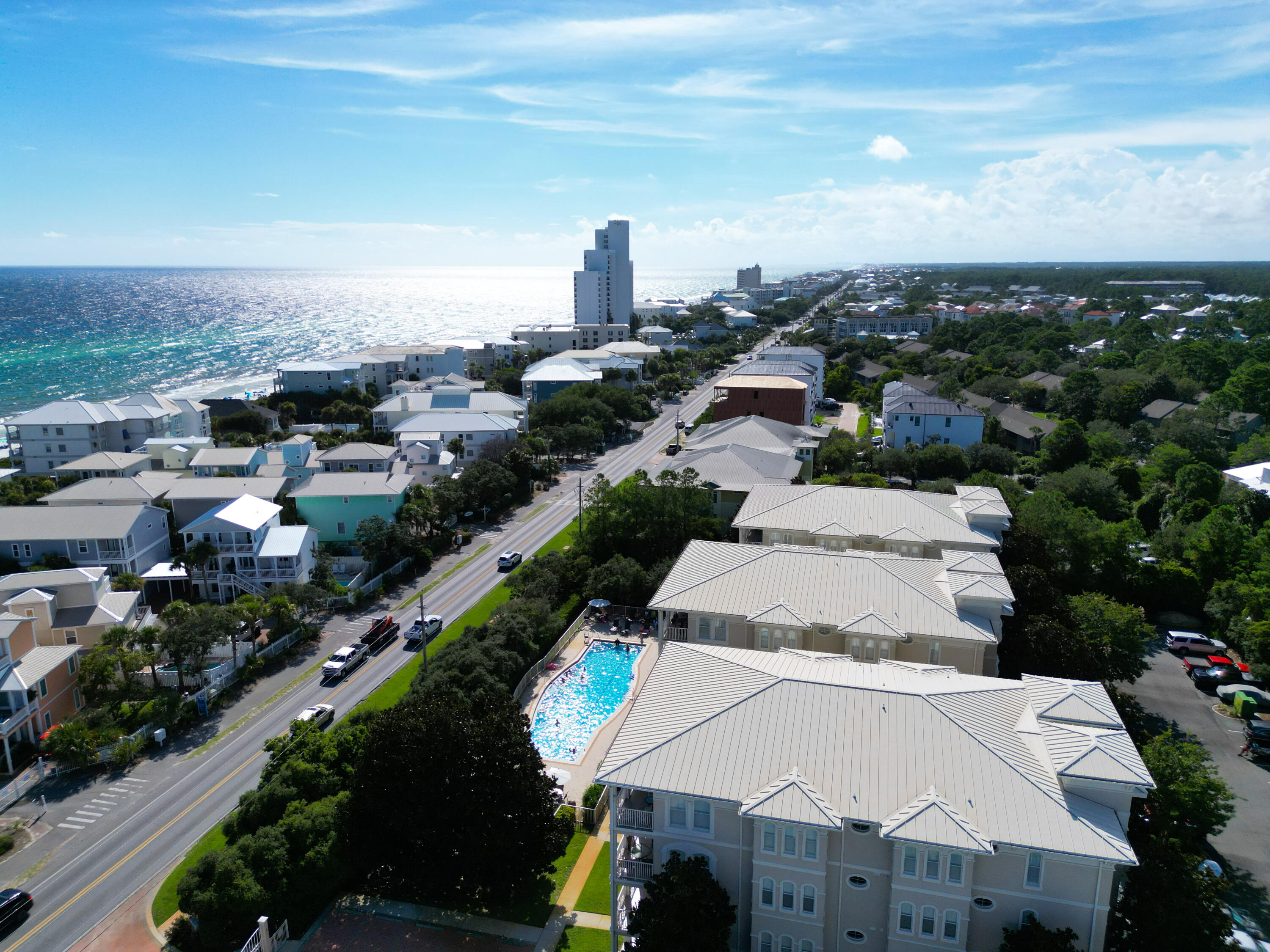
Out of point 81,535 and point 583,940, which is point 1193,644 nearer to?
point 583,940

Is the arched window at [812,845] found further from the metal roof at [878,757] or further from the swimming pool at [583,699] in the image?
the swimming pool at [583,699]

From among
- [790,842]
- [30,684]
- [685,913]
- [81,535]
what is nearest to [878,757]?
[790,842]

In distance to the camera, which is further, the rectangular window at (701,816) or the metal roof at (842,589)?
the metal roof at (842,589)

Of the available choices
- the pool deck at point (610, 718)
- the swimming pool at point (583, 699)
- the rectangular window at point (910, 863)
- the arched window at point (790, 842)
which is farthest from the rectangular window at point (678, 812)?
the swimming pool at point (583, 699)

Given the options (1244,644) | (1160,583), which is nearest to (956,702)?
(1244,644)

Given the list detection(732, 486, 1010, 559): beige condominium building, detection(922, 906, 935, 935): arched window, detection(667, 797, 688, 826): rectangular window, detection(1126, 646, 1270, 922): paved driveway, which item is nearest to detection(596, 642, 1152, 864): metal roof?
detection(667, 797, 688, 826): rectangular window

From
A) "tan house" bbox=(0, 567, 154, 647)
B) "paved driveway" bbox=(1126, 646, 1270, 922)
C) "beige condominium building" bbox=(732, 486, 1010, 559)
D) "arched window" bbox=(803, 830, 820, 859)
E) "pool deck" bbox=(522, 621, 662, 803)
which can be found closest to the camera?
"arched window" bbox=(803, 830, 820, 859)

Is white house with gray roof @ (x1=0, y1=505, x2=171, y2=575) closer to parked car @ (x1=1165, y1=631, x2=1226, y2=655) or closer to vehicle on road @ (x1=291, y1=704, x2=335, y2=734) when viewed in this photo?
vehicle on road @ (x1=291, y1=704, x2=335, y2=734)
